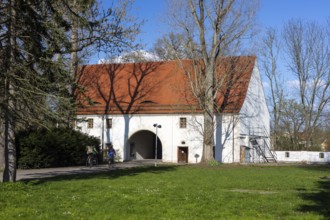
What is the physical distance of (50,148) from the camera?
3459cm

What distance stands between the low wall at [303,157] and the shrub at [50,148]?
27.0m

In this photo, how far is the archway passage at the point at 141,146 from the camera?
48312mm


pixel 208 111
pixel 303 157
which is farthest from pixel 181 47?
pixel 303 157

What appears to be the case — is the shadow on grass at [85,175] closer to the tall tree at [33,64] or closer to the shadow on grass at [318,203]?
the tall tree at [33,64]

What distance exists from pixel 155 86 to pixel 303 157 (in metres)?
19.9

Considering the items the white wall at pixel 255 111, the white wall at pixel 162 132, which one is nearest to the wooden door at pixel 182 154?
the white wall at pixel 162 132

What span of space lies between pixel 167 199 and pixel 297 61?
53.1 m

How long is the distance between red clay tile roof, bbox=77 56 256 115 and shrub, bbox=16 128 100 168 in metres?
5.82

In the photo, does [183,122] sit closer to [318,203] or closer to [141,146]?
[141,146]

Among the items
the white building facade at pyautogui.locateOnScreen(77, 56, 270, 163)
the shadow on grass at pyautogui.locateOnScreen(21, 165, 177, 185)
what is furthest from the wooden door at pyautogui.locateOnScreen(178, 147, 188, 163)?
the shadow on grass at pyautogui.locateOnScreen(21, 165, 177, 185)

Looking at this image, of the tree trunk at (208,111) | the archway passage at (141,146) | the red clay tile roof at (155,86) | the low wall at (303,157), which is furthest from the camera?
the low wall at (303,157)

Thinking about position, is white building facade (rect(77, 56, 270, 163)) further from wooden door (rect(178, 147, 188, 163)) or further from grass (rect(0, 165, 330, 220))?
grass (rect(0, 165, 330, 220))

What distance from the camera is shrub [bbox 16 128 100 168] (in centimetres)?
3306

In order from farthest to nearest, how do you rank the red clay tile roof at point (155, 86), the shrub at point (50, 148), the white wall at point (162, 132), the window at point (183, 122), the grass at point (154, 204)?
the window at point (183, 122), the white wall at point (162, 132), the red clay tile roof at point (155, 86), the shrub at point (50, 148), the grass at point (154, 204)
